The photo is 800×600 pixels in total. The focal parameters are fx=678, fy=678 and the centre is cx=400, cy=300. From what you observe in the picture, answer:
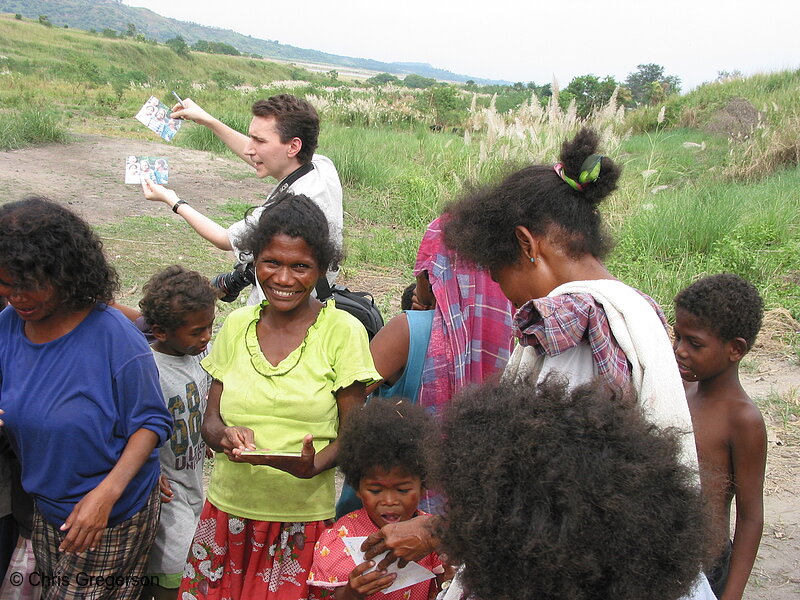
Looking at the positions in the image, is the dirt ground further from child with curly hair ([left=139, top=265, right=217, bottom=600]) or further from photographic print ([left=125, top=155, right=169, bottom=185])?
photographic print ([left=125, top=155, right=169, bottom=185])

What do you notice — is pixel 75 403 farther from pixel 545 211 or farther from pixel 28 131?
pixel 28 131

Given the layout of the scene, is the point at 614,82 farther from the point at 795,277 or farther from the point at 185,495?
the point at 185,495

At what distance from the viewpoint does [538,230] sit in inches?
68.2

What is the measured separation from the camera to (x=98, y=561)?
212 centimetres

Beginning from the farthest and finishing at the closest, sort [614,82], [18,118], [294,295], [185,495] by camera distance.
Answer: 1. [614,82]
2. [18,118]
3. [185,495]
4. [294,295]

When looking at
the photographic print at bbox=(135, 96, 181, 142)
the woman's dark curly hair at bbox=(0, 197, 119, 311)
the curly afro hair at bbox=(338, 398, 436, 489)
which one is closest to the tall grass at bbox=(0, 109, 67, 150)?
the photographic print at bbox=(135, 96, 181, 142)

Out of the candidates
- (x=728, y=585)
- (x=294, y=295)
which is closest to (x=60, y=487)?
(x=294, y=295)

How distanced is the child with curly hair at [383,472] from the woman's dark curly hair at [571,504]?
740 mm

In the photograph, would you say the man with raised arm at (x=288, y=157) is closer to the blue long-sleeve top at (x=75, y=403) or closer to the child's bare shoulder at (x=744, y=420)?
the blue long-sleeve top at (x=75, y=403)

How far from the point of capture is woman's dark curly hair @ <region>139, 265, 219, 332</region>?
250 centimetres

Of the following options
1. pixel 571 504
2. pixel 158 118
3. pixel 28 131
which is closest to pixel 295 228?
pixel 571 504

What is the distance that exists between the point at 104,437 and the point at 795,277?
21.9 ft

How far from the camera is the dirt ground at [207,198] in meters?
3.43

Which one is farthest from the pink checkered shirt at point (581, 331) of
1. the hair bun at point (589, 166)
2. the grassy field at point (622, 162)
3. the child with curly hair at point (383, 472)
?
the grassy field at point (622, 162)
